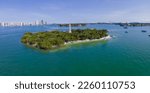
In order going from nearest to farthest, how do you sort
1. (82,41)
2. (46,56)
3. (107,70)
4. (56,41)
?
(107,70) → (46,56) → (56,41) → (82,41)

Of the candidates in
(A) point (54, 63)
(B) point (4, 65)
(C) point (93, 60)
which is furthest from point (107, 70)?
(B) point (4, 65)

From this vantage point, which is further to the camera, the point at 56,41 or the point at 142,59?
the point at 56,41

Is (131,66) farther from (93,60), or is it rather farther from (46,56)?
(46,56)

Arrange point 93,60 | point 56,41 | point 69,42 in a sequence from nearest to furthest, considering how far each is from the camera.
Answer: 1. point 93,60
2. point 56,41
3. point 69,42

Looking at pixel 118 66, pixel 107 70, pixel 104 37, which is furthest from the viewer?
pixel 104 37

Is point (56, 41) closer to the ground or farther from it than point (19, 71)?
farther from it

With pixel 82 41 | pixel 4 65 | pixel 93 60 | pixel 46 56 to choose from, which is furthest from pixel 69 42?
pixel 4 65

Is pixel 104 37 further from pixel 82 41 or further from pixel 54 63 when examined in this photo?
pixel 54 63

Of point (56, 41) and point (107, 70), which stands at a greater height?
point (56, 41)

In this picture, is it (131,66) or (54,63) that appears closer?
(131,66)
